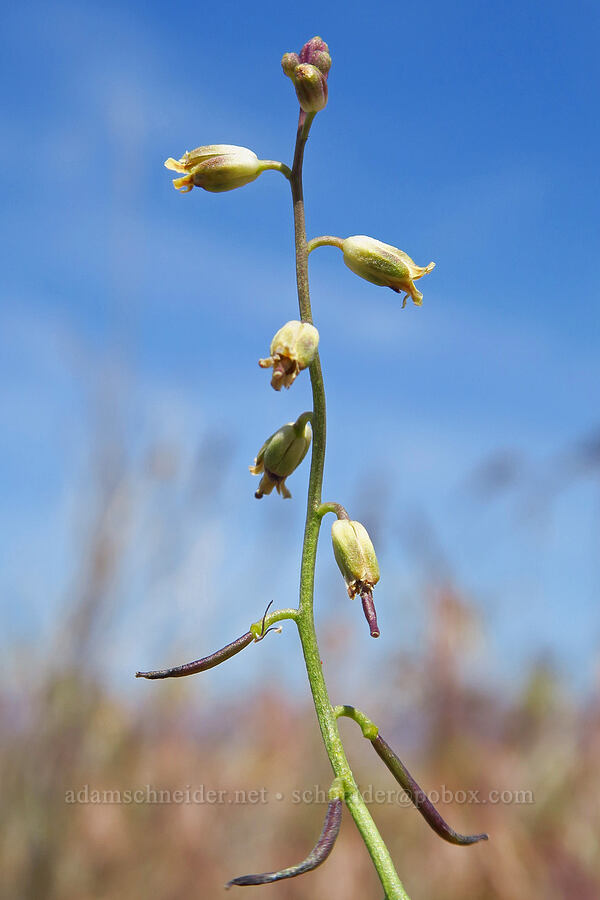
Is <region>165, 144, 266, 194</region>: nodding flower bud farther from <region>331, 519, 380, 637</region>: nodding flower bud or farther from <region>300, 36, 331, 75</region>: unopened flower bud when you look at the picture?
<region>331, 519, 380, 637</region>: nodding flower bud

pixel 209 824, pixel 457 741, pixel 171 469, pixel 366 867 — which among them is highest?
pixel 171 469

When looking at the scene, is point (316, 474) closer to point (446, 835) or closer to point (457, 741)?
point (446, 835)

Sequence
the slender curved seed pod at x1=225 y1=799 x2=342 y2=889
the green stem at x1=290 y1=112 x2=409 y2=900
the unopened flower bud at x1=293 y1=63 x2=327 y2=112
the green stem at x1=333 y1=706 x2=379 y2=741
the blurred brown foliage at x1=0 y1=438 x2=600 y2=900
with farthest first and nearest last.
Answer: the blurred brown foliage at x1=0 y1=438 x2=600 y2=900 < the unopened flower bud at x1=293 y1=63 x2=327 y2=112 < the green stem at x1=333 y1=706 x2=379 y2=741 < the green stem at x1=290 y1=112 x2=409 y2=900 < the slender curved seed pod at x1=225 y1=799 x2=342 y2=889

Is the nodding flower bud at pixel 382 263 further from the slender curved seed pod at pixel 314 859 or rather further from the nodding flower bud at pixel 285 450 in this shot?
the slender curved seed pod at pixel 314 859

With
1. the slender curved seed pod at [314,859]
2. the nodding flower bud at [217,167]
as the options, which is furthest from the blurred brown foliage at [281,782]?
the slender curved seed pod at [314,859]

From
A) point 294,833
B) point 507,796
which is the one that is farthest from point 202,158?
point 294,833

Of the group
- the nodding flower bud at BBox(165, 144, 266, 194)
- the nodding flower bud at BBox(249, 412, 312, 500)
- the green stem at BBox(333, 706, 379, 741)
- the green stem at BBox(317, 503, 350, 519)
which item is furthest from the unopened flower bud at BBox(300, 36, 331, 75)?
the green stem at BBox(333, 706, 379, 741)

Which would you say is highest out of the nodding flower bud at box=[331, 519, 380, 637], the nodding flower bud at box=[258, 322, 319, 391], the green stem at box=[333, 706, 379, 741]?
the nodding flower bud at box=[258, 322, 319, 391]

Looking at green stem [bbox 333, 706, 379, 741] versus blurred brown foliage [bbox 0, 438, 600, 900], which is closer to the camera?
green stem [bbox 333, 706, 379, 741]
